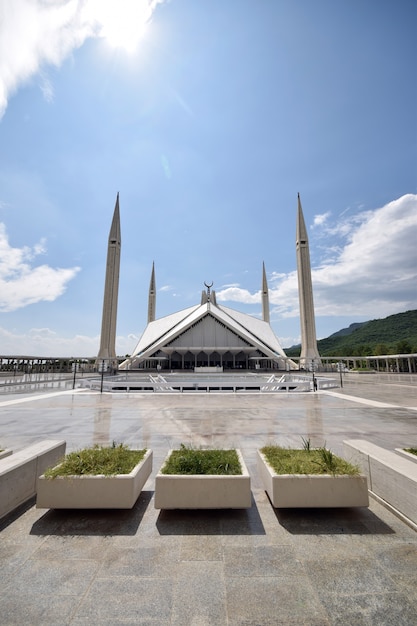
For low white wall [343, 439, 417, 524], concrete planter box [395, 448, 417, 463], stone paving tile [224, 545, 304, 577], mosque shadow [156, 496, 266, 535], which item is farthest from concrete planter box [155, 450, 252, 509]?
concrete planter box [395, 448, 417, 463]

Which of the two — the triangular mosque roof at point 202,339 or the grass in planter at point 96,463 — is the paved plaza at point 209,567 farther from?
the triangular mosque roof at point 202,339

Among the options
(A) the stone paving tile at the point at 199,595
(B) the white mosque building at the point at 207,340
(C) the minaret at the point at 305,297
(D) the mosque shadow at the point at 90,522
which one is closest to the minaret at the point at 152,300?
(B) the white mosque building at the point at 207,340

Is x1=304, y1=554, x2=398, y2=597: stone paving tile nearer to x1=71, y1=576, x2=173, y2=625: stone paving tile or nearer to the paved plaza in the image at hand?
the paved plaza

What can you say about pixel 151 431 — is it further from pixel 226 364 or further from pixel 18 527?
pixel 226 364


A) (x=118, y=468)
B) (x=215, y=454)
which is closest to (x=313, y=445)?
(x=215, y=454)

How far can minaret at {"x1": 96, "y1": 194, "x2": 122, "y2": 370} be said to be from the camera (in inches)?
1519

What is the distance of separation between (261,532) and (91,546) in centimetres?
148

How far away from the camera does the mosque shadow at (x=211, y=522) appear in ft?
9.24

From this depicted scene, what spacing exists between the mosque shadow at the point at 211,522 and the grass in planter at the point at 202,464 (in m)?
0.42

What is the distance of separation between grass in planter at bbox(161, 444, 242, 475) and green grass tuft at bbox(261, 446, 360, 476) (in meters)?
0.45

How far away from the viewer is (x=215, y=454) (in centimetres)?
364

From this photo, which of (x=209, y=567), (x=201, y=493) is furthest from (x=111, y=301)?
(x=209, y=567)

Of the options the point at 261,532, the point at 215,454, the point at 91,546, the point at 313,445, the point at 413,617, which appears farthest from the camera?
the point at 313,445

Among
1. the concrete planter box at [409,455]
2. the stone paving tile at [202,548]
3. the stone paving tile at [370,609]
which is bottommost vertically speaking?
the stone paving tile at [202,548]
